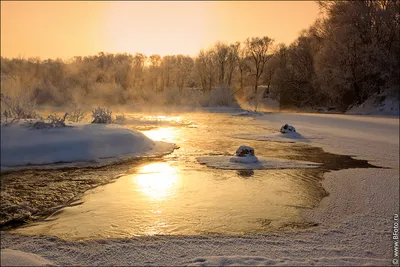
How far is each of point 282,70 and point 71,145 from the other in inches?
1401

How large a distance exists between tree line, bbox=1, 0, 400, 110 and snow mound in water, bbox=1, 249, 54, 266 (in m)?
17.7

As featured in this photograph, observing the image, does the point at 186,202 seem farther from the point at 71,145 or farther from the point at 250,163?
the point at 71,145

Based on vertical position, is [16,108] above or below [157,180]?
above

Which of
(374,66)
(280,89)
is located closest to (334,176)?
(374,66)

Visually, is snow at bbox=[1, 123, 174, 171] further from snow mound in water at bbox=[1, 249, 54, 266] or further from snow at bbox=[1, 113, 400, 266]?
snow mound in water at bbox=[1, 249, 54, 266]

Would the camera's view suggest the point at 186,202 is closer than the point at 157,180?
Yes

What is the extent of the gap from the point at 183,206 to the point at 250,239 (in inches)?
60.9

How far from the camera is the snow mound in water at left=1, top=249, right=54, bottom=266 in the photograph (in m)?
3.10

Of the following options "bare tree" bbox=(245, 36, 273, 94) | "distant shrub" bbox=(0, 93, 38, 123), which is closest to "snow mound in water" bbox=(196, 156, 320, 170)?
"distant shrub" bbox=(0, 93, 38, 123)

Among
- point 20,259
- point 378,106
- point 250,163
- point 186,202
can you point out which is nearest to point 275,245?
point 186,202

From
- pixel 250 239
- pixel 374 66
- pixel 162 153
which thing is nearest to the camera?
pixel 250 239

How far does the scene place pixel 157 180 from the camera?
6.93 m

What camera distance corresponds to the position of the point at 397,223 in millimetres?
4617

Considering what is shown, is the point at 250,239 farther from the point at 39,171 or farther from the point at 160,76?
the point at 160,76
